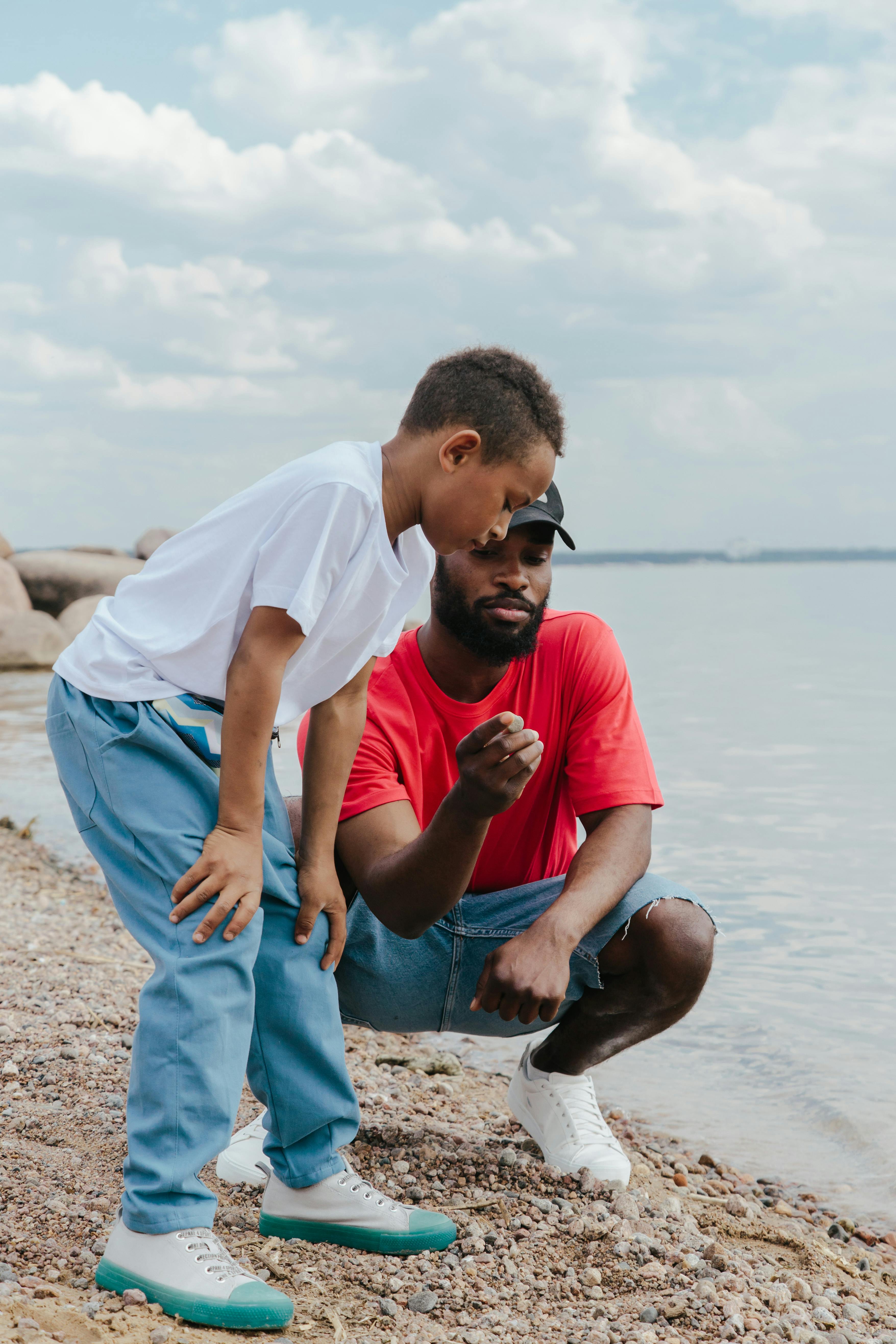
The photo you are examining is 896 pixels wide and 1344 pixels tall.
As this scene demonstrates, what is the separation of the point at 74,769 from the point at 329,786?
0.58 m

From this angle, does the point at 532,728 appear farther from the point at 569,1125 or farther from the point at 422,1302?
the point at 422,1302

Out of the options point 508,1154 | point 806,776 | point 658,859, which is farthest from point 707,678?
point 508,1154

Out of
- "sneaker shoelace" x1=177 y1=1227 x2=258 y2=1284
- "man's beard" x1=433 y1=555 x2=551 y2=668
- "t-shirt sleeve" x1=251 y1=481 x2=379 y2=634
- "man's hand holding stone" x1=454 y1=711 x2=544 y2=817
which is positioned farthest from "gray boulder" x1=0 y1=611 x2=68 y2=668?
"sneaker shoelace" x1=177 y1=1227 x2=258 y2=1284

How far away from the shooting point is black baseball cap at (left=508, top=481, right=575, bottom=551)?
10.4ft

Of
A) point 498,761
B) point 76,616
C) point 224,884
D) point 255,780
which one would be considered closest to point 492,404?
point 498,761

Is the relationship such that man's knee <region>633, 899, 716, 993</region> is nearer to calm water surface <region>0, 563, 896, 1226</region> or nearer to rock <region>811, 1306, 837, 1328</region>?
rock <region>811, 1306, 837, 1328</region>

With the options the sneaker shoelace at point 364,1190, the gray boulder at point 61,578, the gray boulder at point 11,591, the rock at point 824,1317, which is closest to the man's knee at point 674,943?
the rock at point 824,1317

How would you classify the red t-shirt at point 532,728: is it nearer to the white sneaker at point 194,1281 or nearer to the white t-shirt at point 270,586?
the white t-shirt at point 270,586

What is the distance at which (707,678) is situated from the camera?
18703mm

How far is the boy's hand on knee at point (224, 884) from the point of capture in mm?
2162

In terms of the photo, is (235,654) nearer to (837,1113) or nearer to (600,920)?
(600,920)

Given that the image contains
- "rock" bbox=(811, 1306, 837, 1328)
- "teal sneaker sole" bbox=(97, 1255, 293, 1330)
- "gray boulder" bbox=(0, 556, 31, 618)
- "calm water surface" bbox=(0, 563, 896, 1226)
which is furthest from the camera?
"gray boulder" bbox=(0, 556, 31, 618)

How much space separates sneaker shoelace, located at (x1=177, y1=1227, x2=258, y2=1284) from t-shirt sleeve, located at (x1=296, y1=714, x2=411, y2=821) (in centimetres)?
102

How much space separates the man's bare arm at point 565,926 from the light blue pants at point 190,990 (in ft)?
1.23
